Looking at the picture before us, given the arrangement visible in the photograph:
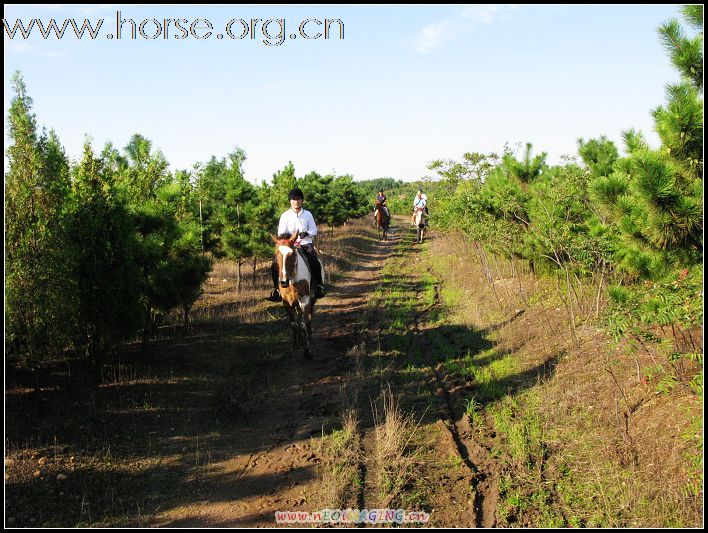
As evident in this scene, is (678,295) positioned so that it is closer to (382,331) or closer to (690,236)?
(690,236)

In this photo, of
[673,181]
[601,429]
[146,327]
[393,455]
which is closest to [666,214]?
[673,181]

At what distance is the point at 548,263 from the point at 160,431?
399 inches

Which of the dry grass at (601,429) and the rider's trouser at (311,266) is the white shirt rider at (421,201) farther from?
the rider's trouser at (311,266)

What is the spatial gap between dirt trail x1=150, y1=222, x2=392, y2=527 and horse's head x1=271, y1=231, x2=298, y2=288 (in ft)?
5.28

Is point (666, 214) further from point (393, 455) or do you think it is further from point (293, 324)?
point (293, 324)

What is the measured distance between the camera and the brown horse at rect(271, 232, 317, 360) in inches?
362

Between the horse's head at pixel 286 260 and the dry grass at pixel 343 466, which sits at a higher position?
the horse's head at pixel 286 260

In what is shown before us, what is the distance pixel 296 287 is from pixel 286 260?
690 millimetres

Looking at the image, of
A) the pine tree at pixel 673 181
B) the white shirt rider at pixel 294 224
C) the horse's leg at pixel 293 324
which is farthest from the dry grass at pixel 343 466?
the white shirt rider at pixel 294 224

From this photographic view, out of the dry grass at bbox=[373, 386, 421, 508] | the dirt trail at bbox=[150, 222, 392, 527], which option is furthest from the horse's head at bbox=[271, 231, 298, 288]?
the dry grass at bbox=[373, 386, 421, 508]

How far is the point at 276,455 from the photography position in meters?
5.72

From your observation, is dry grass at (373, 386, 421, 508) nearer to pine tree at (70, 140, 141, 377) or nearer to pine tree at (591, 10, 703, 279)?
pine tree at (591, 10, 703, 279)

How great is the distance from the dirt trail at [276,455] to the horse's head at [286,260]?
1.61 metres

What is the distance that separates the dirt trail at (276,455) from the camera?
4.69 meters
